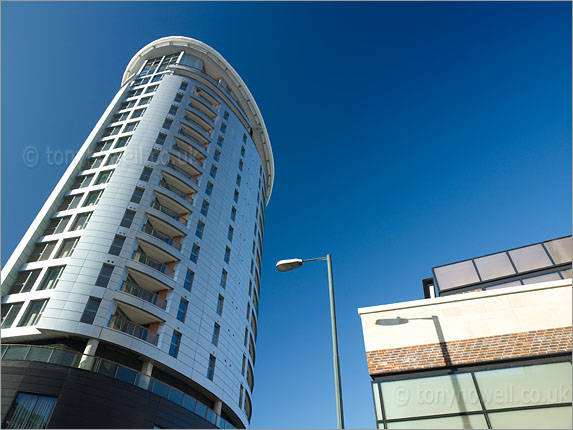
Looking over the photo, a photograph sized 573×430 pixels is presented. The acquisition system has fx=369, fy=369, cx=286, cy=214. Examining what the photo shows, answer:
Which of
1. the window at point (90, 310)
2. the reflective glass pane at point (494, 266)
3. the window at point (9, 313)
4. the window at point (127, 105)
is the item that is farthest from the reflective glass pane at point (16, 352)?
the window at point (127, 105)

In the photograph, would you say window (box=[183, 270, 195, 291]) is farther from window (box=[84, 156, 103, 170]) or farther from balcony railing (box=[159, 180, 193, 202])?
window (box=[84, 156, 103, 170])

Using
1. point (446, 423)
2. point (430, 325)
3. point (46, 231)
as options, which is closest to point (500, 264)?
point (430, 325)

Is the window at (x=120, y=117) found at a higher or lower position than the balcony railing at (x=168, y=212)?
higher

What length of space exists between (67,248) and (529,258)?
3112cm

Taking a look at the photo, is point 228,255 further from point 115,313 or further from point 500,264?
point 500,264

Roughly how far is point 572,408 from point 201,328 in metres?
26.0

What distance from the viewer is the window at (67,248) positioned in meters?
28.8

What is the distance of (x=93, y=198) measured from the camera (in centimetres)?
3378

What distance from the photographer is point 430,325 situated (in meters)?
11.4

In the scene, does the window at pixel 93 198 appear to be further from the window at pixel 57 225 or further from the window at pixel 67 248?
the window at pixel 67 248

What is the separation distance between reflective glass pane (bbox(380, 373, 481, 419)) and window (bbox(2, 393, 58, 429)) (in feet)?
60.1

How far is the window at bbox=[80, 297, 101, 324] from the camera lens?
80.7ft

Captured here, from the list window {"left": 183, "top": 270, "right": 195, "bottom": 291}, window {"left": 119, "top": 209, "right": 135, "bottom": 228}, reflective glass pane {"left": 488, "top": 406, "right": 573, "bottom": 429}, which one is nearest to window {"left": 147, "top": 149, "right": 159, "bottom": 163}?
window {"left": 119, "top": 209, "right": 135, "bottom": 228}

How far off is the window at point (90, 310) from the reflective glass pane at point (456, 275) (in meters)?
21.9
